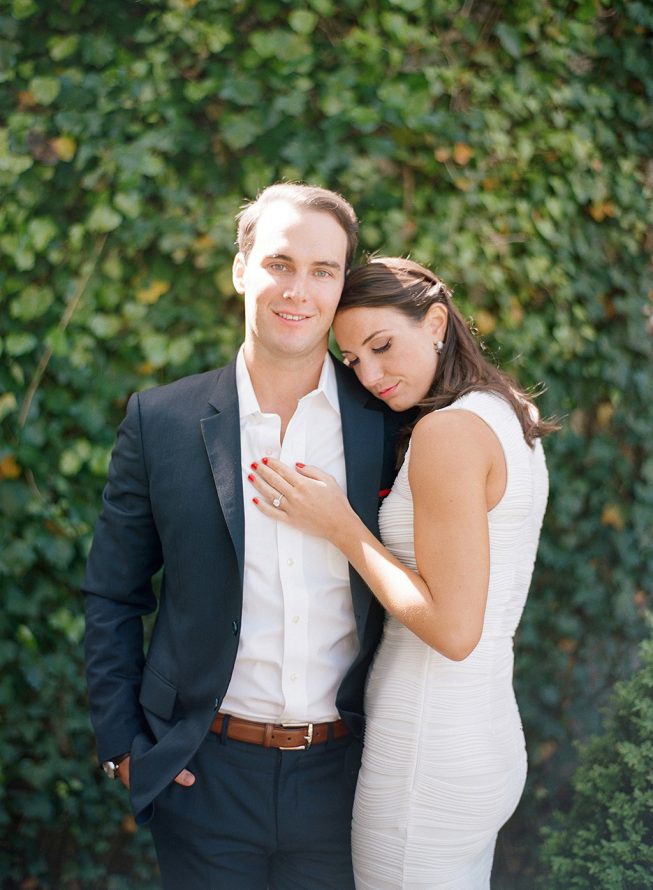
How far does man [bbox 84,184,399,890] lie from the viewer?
2033 millimetres

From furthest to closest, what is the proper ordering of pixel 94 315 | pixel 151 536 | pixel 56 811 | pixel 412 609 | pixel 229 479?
pixel 56 811, pixel 94 315, pixel 151 536, pixel 229 479, pixel 412 609

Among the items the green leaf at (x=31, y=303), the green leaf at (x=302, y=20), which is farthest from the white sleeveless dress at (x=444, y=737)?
the green leaf at (x=302, y=20)

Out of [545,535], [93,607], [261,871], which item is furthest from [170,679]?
[545,535]

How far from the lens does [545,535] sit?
3570 millimetres

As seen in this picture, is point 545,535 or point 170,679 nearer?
point 170,679

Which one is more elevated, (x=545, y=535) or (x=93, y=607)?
(x=93, y=607)

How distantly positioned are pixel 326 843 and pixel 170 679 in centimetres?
51

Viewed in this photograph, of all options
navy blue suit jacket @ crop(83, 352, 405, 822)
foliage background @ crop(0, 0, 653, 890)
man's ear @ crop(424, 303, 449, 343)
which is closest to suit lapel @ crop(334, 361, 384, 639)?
navy blue suit jacket @ crop(83, 352, 405, 822)

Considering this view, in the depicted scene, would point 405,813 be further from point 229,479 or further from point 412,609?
point 229,479

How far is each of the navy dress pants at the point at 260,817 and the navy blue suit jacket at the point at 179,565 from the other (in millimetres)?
83

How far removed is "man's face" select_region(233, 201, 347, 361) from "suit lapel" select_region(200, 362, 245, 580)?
6.1 inches

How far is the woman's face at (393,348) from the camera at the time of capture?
2088 mm

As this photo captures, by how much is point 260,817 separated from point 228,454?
807mm

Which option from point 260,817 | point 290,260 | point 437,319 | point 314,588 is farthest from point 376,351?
point 260,817
